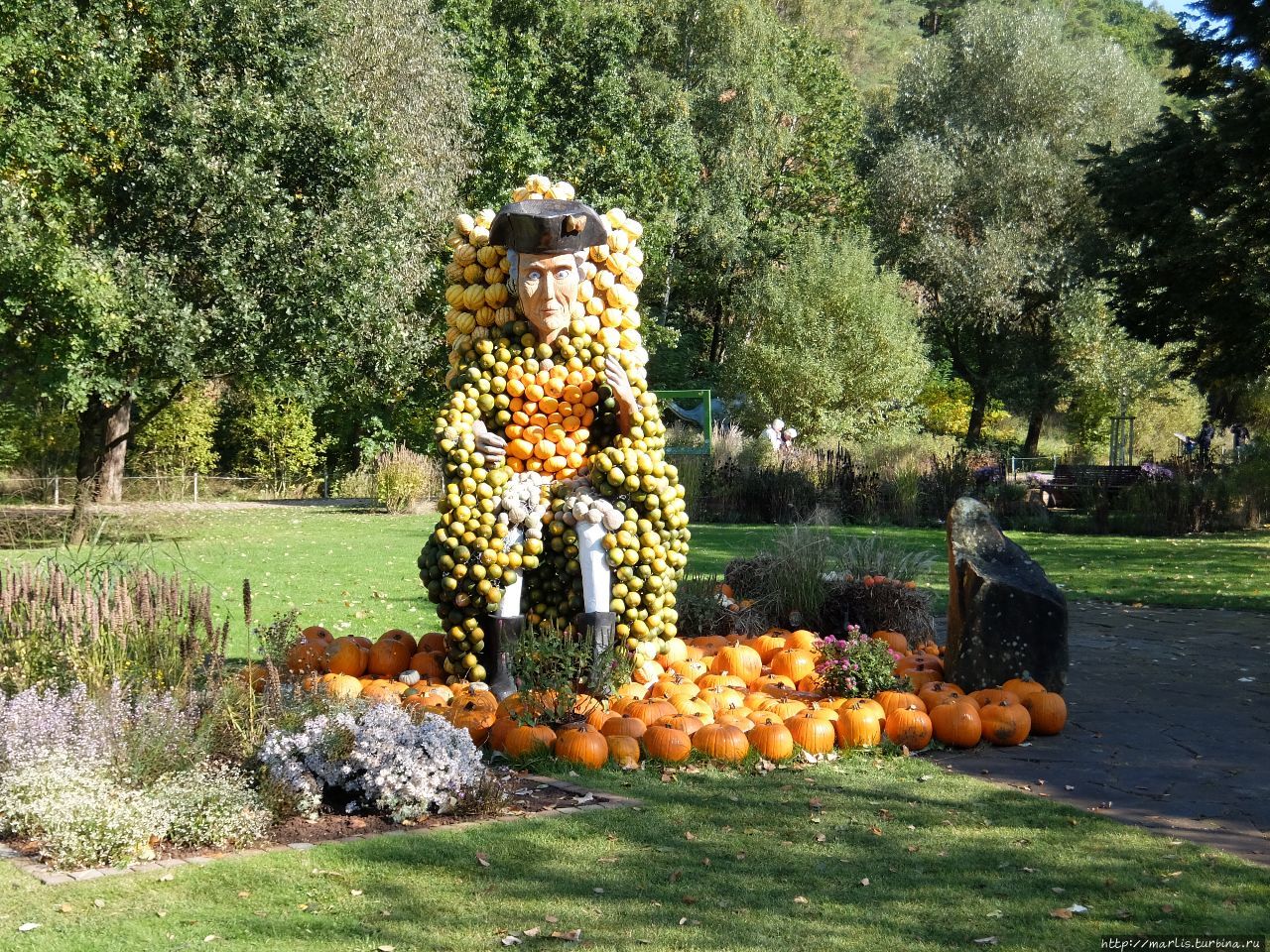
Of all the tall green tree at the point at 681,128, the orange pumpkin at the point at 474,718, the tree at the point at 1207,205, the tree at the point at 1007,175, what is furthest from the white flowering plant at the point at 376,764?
the tree at the point at 1007,175

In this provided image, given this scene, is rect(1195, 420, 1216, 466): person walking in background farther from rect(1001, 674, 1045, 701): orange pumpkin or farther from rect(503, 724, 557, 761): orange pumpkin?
rect(503, 724, 557, 761): orange pumpkin

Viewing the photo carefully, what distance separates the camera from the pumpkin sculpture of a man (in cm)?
693

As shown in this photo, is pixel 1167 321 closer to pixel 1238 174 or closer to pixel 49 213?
pixel 1238 174

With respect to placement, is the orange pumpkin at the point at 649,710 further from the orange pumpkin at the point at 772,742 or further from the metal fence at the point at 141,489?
the metal fence at the point at 141,489

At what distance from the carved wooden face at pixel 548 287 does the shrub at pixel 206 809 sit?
3412mm

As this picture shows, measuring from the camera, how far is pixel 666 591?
7281 millimetres

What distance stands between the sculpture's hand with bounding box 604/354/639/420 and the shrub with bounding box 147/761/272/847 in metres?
3.23

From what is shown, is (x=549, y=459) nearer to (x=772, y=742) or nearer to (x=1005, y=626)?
(x=772, y=742)

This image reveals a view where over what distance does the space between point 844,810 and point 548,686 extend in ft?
5.73

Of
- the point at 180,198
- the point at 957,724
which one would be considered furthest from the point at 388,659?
the point at 180,198

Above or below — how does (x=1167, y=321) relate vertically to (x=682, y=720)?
above

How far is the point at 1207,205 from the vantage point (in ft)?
50.4

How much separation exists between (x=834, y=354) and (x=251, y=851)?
2845cm

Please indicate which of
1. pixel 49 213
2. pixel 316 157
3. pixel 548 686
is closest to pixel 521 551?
pixel 548 686
